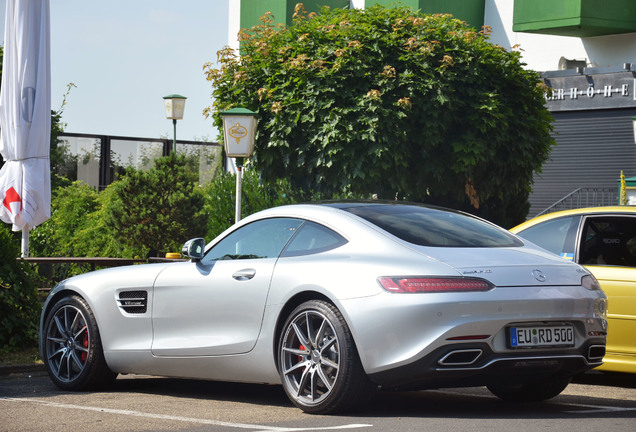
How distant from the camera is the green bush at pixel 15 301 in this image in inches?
388

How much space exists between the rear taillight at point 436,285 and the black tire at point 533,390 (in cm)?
131

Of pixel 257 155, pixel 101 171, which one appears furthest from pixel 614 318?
pixel 101 171

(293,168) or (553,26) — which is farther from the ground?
(553,26)

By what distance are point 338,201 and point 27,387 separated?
281 centimetres

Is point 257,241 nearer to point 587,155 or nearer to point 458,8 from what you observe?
point 587,155

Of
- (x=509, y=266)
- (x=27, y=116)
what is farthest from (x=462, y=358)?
(x=27, y=116)

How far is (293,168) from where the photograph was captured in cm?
1692

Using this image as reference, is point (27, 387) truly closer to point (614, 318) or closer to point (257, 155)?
→ point (614, 318)

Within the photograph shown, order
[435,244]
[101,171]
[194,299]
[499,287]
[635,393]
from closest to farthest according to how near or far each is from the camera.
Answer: [499,287] → [435,244] → [194,299] → [635,393] → [101,171]

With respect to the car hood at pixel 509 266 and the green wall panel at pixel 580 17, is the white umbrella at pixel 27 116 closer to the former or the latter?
the car hood at pixel 509 266

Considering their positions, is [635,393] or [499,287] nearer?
[499,287]

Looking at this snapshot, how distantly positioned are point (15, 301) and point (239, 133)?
601 cm

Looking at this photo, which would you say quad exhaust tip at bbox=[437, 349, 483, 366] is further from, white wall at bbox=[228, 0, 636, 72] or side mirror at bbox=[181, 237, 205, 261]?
white wall at bbox=[228, 0, 636, 72]

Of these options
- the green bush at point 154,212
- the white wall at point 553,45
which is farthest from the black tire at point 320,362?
the white wall at point 553,45
